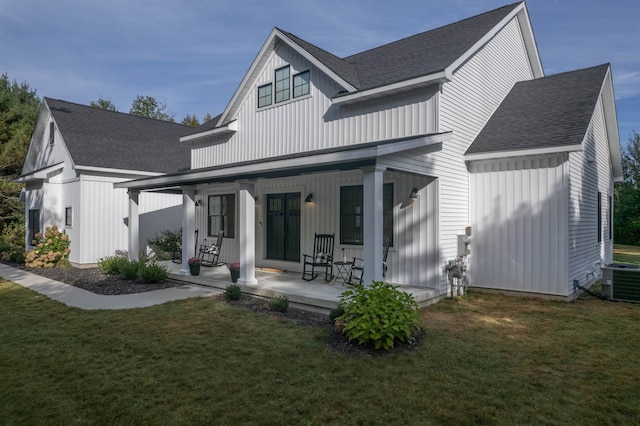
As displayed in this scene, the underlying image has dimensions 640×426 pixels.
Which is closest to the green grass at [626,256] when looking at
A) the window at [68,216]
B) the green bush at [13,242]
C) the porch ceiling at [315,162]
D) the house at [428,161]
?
the house at [428,161]

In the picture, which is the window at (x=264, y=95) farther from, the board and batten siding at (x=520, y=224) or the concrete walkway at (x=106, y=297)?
the board and batten siding at (x=520, y=224)

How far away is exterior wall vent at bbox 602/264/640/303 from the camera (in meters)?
7.76

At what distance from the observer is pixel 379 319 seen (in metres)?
4.82

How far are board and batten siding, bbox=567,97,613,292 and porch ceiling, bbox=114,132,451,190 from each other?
3.43 meters

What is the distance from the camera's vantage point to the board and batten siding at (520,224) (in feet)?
24.8

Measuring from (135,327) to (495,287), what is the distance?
690 cm

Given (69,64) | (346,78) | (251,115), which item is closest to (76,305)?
(251,115)

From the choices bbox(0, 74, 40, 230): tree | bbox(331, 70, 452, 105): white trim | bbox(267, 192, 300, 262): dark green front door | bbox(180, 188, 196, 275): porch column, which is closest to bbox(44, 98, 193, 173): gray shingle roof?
bbox(180, 188, 196, 275): porch column

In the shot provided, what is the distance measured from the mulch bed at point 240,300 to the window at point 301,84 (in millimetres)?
5276

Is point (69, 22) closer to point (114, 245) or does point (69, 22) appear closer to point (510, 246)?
point (114, 245)

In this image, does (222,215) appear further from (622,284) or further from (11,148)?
(11,148)

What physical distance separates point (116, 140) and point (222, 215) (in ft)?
20.1

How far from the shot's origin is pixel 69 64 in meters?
21.0

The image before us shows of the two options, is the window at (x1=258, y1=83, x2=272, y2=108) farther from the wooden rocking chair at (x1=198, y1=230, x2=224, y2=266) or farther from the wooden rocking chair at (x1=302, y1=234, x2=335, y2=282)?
the wooden rocking chair at (x1=302, y1=234, x2=335, y2=282)
